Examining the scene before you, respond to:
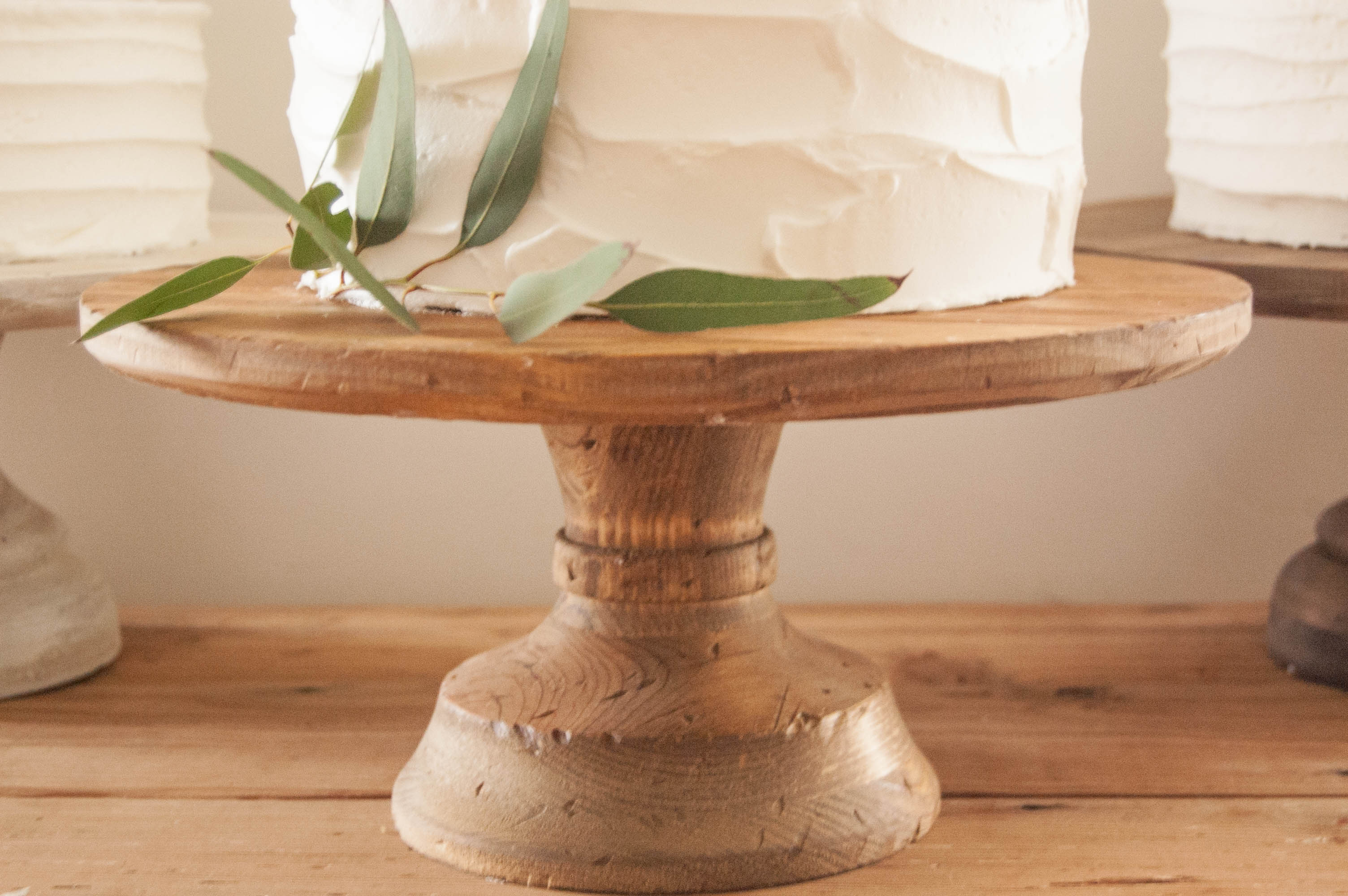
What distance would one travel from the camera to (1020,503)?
3.66 ft

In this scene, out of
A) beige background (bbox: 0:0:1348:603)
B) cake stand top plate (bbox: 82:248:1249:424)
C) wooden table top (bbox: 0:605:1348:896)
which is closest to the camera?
cake stand top plate (bbox: 82:248:1249:424)

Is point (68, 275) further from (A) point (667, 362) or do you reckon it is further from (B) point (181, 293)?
(A) point (667, 362)

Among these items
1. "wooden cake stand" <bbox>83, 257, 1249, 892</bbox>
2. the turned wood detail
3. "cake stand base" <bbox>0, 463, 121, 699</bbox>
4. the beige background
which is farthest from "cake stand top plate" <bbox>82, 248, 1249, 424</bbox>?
the beige background

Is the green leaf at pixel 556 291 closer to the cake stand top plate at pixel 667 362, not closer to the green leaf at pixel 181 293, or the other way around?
the cake stand top plate at pixel 667 362

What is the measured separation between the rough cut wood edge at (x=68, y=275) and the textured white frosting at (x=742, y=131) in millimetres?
235

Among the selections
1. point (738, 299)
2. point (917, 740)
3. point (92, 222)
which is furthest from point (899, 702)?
point (92, 222)

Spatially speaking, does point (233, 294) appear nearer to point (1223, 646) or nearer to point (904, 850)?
point (904, 850)

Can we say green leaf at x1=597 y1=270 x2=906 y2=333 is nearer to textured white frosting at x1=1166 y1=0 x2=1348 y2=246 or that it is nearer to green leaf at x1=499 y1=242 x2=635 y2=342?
green leaf at x1=499 y1=242 x2=635 y2=342

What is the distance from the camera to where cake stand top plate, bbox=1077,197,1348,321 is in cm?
73

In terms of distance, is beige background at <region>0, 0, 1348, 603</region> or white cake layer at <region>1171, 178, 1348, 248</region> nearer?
white cake layer at <region>1171, 178, 1348, 248</region>

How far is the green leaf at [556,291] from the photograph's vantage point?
47 centimetres

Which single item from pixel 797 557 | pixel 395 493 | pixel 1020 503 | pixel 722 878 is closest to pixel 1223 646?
pixel 1020 503

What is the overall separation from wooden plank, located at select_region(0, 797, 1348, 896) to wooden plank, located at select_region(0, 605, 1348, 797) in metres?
0.02

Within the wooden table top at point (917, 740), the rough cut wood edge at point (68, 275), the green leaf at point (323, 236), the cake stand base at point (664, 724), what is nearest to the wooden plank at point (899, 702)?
the wooden table top at point (917, 740)
